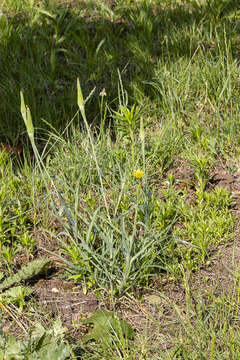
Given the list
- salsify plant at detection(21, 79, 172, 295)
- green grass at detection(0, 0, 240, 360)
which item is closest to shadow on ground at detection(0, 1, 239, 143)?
Result: green grass at detection(0, 0, 240, 360)

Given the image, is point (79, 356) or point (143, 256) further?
point (143, 256)

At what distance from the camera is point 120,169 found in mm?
2410

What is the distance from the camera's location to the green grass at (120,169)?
6.76ft

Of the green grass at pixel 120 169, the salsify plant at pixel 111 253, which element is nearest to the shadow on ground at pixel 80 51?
the green grass at pixel 120 169

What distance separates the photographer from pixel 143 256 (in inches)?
85.7

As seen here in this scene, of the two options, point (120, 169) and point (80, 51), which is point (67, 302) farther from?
point (80, 51)

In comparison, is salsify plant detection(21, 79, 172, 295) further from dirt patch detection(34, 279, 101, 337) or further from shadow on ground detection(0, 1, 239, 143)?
shadow on ground detection(0, 1, 239, 143)

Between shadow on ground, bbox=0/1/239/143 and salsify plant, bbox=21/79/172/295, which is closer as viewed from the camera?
salsify plant, bbox=21/79/172/295

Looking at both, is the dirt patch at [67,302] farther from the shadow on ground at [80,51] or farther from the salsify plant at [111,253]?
the shadow on ground at [80,51]

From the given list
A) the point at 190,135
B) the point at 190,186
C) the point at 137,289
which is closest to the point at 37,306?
the point at 137,289

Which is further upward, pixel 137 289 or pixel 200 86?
pixel 200 86

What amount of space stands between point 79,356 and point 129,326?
0.30 meters

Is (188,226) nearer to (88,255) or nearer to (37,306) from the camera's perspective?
(88,255)

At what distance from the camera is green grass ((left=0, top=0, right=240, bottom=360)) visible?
6.76 ft
